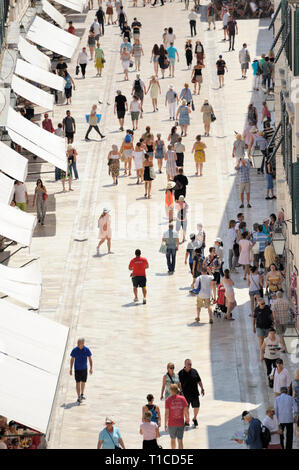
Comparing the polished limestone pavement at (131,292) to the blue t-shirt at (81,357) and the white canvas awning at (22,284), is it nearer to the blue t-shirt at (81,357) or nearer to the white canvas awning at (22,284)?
the blue t-shirt at (81,357)

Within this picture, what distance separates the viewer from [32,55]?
50.8 meters

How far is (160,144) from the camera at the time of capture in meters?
44.4

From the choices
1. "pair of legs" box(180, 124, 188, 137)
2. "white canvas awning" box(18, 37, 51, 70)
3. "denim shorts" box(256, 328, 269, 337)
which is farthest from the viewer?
"white canvas awning" box(18, 37, 51, 70)

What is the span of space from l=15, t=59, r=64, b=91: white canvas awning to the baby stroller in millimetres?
15745

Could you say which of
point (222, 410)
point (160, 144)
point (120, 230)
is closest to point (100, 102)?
point (160, 144)

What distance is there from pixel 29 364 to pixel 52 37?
29.8m

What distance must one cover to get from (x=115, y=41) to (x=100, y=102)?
1052 centimetres

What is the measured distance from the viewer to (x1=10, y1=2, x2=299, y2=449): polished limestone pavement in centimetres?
2991

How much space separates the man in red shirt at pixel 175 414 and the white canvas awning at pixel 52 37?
2793 centimetres

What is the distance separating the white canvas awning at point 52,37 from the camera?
54281mm

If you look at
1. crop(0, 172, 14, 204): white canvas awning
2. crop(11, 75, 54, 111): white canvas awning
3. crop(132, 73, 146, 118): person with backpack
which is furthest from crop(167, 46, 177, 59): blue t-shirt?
crop(0, 172, 14, 204): white canvas awning

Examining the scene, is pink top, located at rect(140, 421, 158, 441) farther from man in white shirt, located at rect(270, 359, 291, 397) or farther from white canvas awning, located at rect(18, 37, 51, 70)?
white canvas awning, located at rect(18, 37, 51, 70)

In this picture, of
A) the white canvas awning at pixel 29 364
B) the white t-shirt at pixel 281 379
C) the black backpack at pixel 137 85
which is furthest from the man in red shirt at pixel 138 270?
the black backpack at pixel 137 85

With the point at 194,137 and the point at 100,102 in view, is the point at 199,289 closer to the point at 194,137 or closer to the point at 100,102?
the point at 194,137
